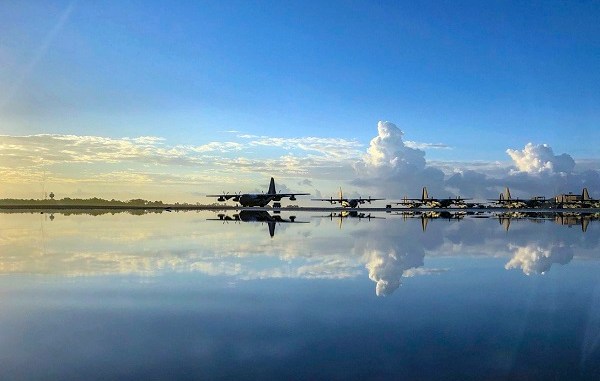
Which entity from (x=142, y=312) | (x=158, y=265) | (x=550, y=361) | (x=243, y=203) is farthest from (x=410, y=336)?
(x=243, y=203)

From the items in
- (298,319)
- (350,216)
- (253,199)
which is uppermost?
(253,199)

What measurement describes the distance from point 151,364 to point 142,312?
11.7 feet

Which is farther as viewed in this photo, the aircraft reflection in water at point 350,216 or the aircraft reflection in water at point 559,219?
the aircraft reflection in water at point 350,216

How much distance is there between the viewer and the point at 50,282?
46.3 feet

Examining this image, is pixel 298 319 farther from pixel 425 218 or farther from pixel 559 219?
pixel 559 219

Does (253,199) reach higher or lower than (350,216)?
higher

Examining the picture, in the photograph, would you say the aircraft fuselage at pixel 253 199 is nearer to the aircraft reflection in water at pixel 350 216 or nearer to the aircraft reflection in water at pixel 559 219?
the aircraft reflection in water at pixel 350 216

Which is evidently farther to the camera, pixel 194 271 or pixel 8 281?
pixel 194 271

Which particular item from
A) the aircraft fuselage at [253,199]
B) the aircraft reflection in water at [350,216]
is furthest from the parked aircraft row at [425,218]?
the aircraft fuselage at [253,199]

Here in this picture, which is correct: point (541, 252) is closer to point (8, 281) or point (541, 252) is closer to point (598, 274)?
point (598, 274)

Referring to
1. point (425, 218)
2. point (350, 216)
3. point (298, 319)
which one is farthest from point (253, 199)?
point (298, 319)

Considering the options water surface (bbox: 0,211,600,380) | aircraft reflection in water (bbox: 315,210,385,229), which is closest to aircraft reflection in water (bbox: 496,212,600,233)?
aircraft reflection in water (bbox: 315,210,385,229)

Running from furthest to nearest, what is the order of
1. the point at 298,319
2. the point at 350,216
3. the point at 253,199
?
the point at 253,199 → the point at 350,216 → the point at 298,319

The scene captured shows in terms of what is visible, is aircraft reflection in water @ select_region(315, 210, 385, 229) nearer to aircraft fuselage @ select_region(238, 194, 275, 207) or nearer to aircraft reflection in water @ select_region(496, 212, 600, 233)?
aircraft reflection in water @ select_region(496, 212, 600, 233)
